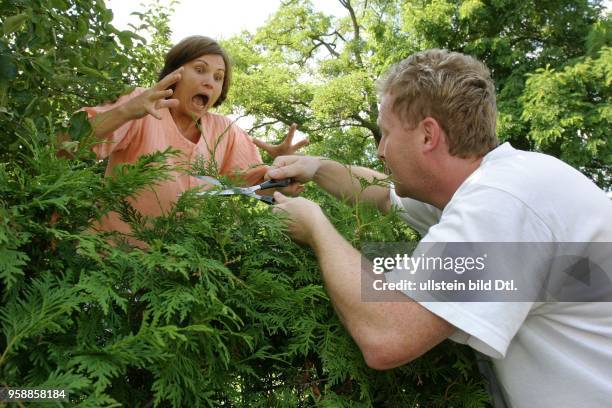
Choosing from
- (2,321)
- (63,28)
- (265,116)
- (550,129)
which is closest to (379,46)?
(265,116)

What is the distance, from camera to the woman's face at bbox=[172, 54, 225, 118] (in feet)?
9.61

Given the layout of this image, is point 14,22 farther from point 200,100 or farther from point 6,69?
point 200,100

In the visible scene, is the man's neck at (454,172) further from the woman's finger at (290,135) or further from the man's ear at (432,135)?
the woman's finger at (290,135)

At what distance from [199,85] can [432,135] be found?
4.90ft

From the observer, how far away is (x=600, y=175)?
52.5ft

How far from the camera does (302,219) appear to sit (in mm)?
1719

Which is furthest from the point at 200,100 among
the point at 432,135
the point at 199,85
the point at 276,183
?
the point at 432,135

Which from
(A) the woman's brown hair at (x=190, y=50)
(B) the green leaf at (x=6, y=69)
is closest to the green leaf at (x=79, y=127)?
(B) the green leaf at (x=6, y=69)

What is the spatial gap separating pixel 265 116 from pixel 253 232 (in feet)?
65.2

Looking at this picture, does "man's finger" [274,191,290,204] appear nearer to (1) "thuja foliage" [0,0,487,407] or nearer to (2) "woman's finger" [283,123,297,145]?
(1) "thuja foliage" [0,0,487,407]

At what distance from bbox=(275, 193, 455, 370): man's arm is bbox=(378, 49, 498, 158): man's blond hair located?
690 mm

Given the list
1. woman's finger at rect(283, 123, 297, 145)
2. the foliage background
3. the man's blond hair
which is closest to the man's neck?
the man's blond hair

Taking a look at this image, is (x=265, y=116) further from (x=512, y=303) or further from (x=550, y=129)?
(x=512, y=303)

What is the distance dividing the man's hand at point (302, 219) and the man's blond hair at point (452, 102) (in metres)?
0.61
